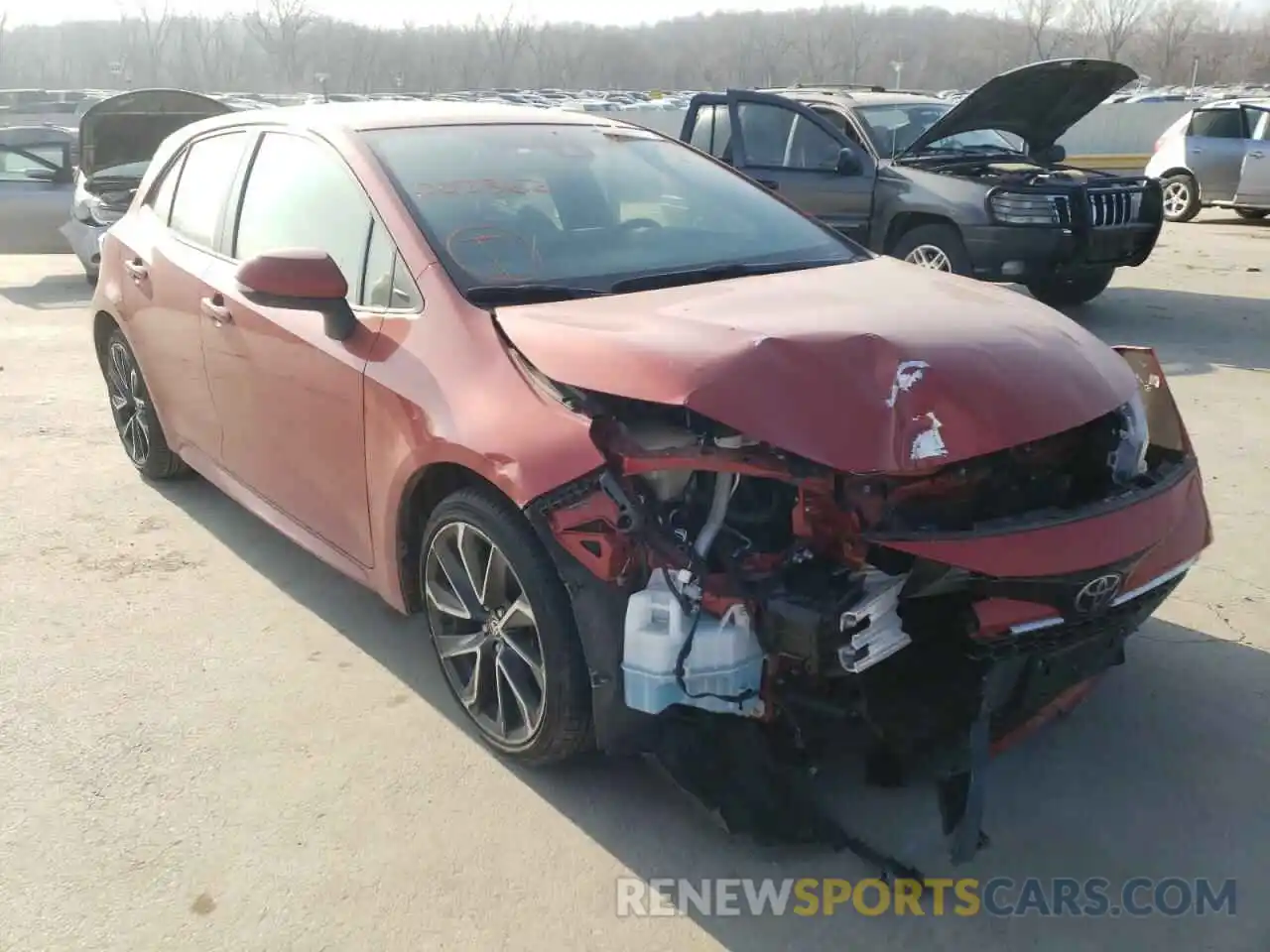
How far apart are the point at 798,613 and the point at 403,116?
8.04 ft

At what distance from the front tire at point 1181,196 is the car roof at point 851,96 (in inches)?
280

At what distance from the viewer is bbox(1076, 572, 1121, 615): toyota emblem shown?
2580 millimetres

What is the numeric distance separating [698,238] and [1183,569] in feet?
5.89

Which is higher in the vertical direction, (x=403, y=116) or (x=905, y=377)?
(x=403, y=116)

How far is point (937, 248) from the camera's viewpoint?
343 inches

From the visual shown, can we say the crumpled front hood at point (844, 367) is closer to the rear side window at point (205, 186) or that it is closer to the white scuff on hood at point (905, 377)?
the white scuff on hood at point (905, 377)

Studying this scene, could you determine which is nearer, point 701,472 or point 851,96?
point 701,472

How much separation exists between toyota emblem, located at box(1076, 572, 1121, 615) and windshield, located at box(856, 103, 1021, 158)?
7.11 metres

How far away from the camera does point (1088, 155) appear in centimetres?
2716

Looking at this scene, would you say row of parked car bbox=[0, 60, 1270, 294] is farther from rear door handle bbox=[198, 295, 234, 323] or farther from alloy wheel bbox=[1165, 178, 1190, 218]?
alloy wheel bbox=[1165, 178, 1190, 218]

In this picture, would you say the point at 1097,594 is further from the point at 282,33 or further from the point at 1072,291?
the point at 282,33

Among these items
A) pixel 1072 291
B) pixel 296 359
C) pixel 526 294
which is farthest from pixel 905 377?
pixel 1072 291

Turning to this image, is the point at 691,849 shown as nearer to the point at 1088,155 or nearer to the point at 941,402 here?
the point at 941,402

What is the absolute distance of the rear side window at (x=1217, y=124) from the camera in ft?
50.3
